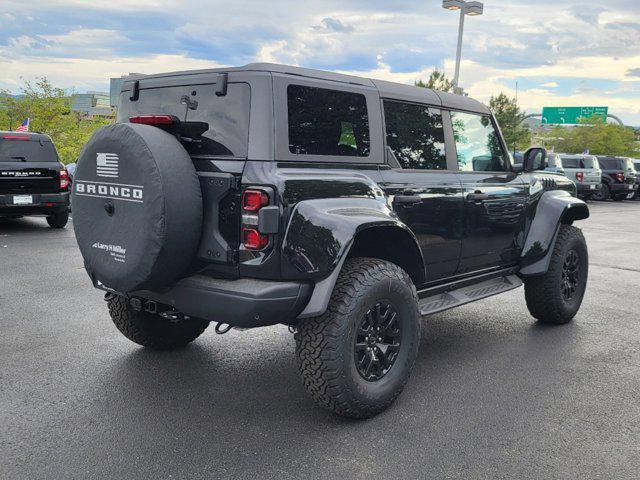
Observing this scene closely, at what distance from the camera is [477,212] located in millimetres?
4848

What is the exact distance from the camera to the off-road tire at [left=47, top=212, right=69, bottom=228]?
12.1 meters

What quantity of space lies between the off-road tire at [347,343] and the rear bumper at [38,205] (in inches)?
363

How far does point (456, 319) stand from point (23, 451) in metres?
3.99

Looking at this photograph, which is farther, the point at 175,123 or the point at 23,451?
the point at 175,123

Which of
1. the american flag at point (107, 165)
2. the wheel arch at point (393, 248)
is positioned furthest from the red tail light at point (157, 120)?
the wheel arch at point (393, 248)

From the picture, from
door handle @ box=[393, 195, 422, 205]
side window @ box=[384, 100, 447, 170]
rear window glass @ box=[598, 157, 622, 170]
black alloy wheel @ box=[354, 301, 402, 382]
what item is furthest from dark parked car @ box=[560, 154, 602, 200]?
black alloy wheel @ box=[354, 301, 402, 382]

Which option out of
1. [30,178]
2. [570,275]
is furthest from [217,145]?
[30,178]

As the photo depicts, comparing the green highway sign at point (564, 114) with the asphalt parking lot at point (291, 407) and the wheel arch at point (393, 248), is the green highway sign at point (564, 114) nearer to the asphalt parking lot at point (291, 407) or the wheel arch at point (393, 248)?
the asphalt parking lot at point (291, 407)

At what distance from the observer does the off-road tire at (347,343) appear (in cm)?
348

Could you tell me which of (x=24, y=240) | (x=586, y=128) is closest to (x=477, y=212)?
(x=24, y=240)

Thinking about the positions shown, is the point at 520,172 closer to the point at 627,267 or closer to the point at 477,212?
the point at 477,212

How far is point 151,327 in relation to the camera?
467 cm

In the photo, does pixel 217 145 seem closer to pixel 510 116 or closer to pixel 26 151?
pixel 26 151

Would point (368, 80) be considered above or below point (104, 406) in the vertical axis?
above
